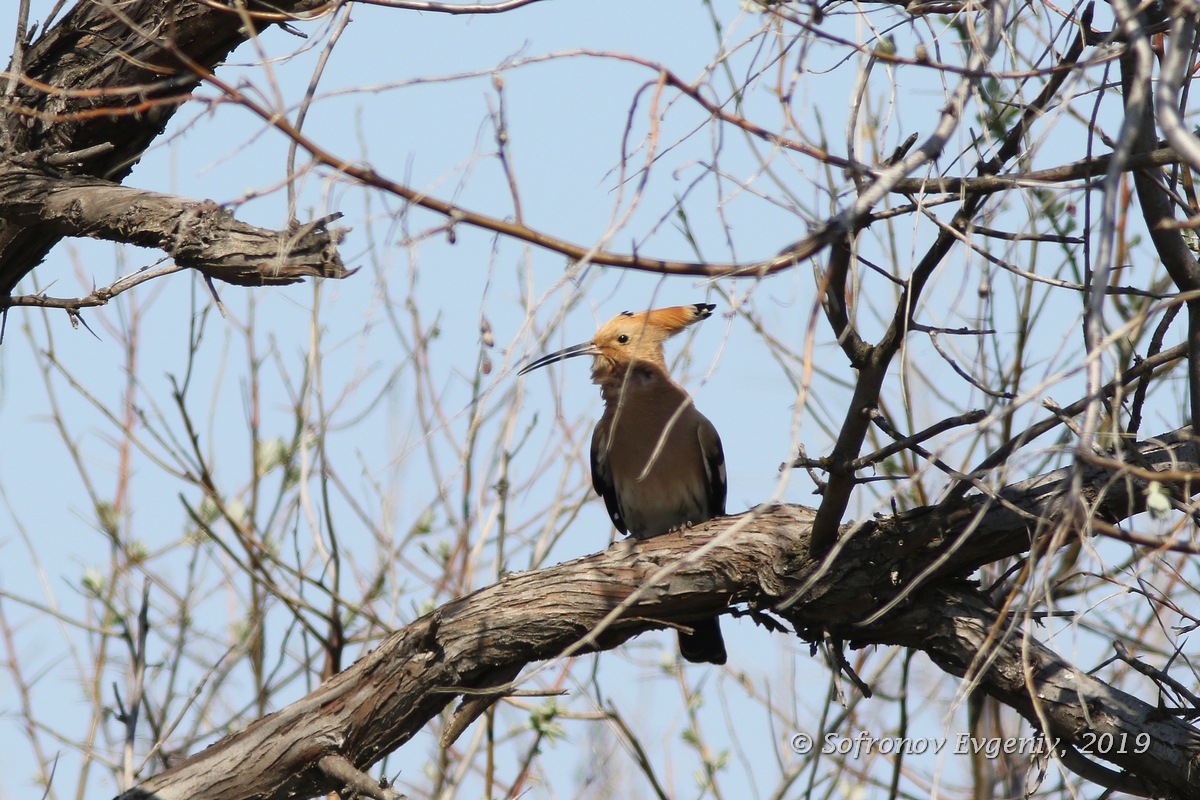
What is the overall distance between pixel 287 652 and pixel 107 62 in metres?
2.81

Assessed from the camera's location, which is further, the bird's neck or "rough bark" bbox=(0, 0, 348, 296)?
the bird's neck

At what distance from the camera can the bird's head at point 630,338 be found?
514 centimetres

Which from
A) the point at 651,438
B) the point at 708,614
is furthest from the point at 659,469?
the point at 708,614

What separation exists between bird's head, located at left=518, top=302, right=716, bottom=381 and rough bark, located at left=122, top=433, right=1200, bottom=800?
1.63 meters

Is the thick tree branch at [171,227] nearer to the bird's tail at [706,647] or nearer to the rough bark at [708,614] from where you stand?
the rough bark at [708,614]

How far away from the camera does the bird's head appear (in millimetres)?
5141

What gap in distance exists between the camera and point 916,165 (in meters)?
1.81

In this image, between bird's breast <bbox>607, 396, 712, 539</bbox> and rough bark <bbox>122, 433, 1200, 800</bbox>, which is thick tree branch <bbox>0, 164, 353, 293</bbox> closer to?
rough bark <bbox>122, 433, 1200, 800</bbox>

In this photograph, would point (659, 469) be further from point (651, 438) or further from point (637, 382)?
point (637, 382)

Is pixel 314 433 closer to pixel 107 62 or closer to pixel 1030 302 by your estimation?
pixel 107 62

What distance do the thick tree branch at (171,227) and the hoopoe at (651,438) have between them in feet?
6.91

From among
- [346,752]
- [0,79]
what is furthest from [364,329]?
[0,79]

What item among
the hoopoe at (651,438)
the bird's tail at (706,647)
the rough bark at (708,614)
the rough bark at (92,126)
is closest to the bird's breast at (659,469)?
the hoopoe at (651,438)

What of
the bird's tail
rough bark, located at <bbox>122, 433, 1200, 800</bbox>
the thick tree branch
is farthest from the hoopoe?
the thick tree branch
